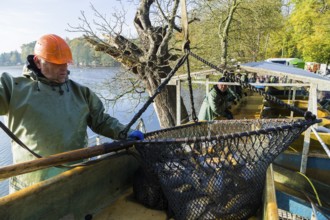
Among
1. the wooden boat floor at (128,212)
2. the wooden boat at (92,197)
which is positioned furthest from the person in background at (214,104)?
the wooden boat floor at (128,212)

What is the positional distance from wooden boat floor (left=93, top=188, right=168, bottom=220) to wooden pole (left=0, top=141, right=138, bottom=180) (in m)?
0.52

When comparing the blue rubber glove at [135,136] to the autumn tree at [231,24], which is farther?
the autumn tree at [231,24]

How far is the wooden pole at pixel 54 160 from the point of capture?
1574 mm

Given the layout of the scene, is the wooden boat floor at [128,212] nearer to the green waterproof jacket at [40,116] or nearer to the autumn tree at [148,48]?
the green waterproof jacket at [40,116]

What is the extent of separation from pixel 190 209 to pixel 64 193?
0.89 m

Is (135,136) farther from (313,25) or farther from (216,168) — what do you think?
(313,25)

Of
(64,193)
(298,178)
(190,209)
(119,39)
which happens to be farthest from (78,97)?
(119,39)

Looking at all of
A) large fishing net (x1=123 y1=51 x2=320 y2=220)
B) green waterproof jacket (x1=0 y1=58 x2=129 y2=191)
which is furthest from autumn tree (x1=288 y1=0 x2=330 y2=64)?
green waterproof jacket (x1=0 y1=58 x2=129 y2=191)

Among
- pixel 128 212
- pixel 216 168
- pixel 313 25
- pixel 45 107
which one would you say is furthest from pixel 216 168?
pixel 313 25

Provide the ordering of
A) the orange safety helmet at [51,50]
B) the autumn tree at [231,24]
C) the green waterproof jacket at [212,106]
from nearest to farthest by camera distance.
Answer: the orange safety helmet at [51,50] < the green waterproof jacket at [212,106] < the autumn tree at [231,24]

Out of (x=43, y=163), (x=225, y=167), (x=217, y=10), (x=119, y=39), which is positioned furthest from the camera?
(x=217, y=10)

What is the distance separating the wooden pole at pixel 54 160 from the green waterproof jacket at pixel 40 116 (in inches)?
21.1

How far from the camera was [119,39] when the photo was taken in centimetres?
927

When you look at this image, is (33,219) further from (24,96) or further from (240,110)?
(240,110)
